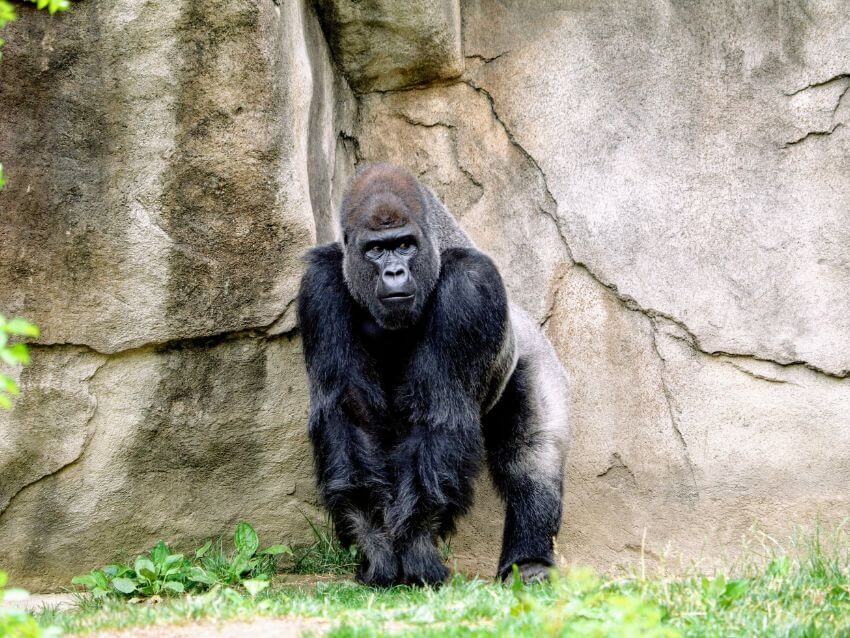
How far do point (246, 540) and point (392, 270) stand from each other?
153cm

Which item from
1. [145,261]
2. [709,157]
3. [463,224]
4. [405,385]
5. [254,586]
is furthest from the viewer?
[463,224]

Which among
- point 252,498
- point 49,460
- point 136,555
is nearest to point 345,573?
point 252,498

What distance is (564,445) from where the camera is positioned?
15.4 feet

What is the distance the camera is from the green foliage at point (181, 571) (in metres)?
4.36

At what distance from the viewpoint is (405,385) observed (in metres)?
4.20

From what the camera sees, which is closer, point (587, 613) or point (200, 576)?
point (587, 613)

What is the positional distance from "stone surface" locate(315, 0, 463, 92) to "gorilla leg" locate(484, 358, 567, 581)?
1905mm

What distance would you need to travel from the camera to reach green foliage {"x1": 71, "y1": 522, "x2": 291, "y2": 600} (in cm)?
436

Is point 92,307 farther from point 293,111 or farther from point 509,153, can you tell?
point 509,153

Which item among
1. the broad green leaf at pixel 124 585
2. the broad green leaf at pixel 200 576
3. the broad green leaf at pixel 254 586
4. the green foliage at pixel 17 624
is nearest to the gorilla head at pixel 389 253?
the broad green leaf at pixel 254 586

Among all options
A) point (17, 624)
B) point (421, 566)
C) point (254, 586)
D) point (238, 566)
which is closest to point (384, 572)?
point (421, 566)

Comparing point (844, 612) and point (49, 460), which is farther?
point (49, 460)

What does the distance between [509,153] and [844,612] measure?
332 centimetres

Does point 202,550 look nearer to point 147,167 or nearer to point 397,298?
point 397,298
